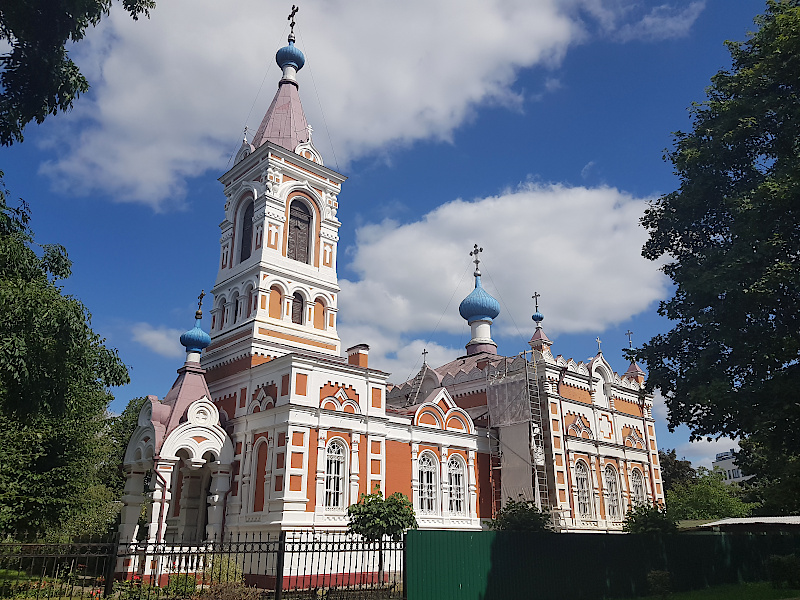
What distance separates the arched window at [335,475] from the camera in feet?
64.2

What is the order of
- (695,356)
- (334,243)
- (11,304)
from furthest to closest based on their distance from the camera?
1. (334,243)
2. (695,356)
3. (11,304)

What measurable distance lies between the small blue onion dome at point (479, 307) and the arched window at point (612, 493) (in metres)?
9.08

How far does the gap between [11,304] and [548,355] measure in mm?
20759

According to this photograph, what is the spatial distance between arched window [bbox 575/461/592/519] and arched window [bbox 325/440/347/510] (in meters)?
10.9

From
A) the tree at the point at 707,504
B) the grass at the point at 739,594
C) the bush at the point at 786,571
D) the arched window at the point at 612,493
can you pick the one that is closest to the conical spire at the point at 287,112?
the arched window at the point at 612,493

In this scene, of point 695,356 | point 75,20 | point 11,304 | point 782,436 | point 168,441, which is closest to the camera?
point 11,304

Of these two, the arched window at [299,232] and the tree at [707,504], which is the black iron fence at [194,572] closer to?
the arched window at [299,232]

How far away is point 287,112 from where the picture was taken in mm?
27516

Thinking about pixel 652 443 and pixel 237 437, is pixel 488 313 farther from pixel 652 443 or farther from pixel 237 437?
pixel 237 437

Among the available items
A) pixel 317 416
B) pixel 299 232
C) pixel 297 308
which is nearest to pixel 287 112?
pixel 299 232

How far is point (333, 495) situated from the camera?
64.4 ft

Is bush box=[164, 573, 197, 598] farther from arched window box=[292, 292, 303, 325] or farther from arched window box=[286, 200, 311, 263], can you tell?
arched window box=[286, 200, 311, 263]

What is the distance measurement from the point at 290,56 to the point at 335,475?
19583 millimetres

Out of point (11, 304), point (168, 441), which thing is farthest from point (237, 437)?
point (11, 304)
